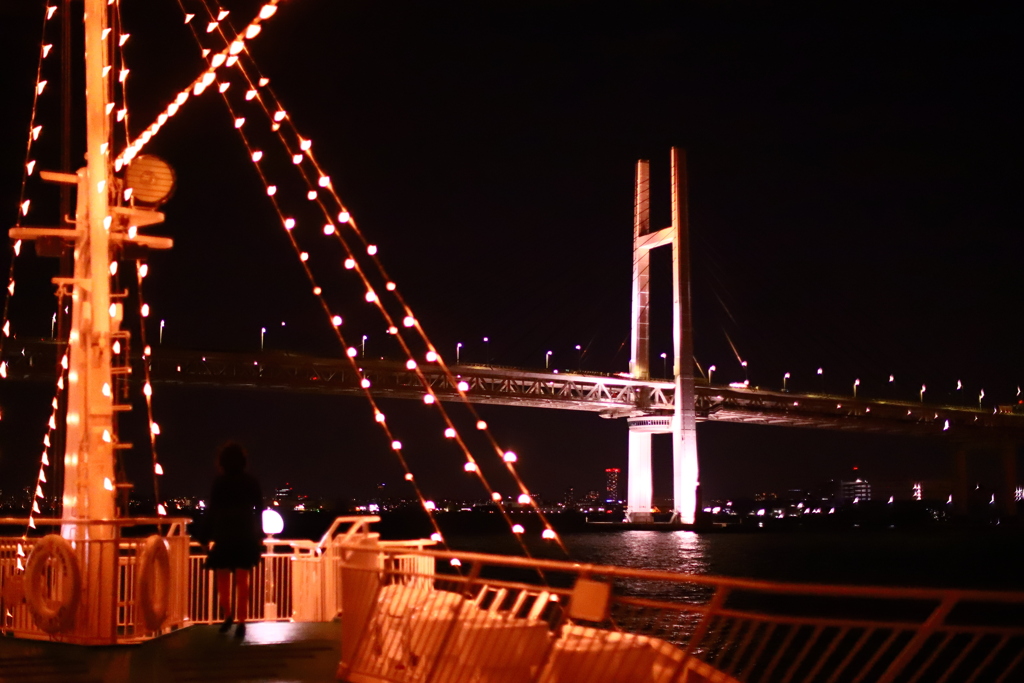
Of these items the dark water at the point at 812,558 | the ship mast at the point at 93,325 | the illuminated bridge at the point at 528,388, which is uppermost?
the ship mast at the point at 93,325

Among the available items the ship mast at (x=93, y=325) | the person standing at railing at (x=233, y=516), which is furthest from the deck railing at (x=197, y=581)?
the ship mast at (x=93, y=325)

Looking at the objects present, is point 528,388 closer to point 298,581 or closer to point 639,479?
point 639,479

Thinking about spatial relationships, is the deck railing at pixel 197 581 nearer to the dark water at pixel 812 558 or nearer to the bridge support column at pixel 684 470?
the dark water at pixel 812 558

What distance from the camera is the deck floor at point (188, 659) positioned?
6.74 meters

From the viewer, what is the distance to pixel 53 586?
8.02 metres

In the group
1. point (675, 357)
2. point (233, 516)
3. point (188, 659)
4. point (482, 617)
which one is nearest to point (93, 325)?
point (233, 516)

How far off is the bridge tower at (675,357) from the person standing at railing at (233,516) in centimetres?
4803

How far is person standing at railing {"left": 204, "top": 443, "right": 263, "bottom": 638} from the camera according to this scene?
7953mm

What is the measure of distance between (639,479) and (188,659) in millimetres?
56838

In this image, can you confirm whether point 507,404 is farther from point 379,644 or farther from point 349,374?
point 379,644

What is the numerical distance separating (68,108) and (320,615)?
4.96 metres

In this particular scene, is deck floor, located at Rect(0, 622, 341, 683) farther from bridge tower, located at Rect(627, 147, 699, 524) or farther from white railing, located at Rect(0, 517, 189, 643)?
bridge tower, located at Rect(627, 147, 699, 524)

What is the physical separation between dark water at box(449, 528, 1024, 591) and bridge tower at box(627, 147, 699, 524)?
227 centimetres

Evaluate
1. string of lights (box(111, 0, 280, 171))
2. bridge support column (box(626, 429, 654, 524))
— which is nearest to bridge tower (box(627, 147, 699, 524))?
bridge support column (box(626, 429, 654, 524))
